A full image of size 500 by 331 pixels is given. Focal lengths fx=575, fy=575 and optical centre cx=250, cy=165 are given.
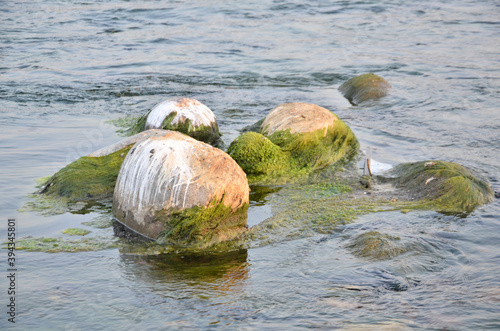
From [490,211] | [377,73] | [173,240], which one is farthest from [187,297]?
[377,73]

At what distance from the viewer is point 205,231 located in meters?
5.40

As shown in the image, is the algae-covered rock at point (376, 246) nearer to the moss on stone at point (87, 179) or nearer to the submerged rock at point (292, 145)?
the submerged rock at point (292, 145)

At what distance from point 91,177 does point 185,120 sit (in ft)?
5.97

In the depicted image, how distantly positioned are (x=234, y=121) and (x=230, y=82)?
277 cm

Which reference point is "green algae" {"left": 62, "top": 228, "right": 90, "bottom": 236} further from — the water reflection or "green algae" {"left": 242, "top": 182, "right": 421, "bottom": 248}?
"green algae" {"left": 242, "top": 182, "right": 421, "bottom": 248}

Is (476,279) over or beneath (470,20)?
beneath

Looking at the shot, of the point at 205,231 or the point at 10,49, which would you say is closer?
the point at 205,231

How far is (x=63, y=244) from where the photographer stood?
206 inches

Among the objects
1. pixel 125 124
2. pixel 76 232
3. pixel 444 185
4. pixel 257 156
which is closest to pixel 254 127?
pixel 257 156

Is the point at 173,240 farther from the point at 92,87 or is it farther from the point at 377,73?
the point at 377,73

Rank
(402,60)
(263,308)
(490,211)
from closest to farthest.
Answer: (263,308), (490,211), (402,60)

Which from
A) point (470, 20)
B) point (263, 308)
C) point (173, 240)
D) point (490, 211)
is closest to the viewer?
point (263, 308)

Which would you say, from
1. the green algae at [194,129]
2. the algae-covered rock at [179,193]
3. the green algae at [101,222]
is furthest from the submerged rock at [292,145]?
the green algae at [101,222]

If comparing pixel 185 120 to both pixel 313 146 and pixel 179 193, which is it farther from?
pixel 179 193
